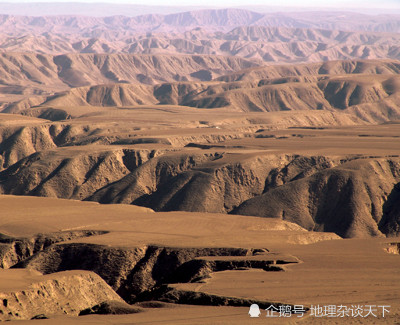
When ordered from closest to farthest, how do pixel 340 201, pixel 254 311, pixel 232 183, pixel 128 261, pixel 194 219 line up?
pixel 254 311, pixel 128 261, pixel 194 219, pixel 340 201, pixel 232 183

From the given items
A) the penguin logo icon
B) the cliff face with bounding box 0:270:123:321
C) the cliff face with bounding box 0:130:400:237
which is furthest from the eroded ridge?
the cliff face with bounding box 0:130:400:237

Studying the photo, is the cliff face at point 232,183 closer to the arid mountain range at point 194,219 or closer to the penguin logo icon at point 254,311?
the arid mountain range at point 194,219

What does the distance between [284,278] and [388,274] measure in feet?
22.0

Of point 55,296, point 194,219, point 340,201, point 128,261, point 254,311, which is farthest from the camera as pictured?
point 340,201

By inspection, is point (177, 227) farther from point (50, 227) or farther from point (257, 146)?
point (257, 146)

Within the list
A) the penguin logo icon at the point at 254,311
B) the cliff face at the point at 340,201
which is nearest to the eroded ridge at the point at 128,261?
the penguin logo icon at the point at 254,311

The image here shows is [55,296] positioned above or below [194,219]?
below

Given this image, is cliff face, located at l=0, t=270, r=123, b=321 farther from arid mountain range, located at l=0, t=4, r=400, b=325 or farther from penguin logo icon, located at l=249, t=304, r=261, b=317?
penguin logo icon, located at l=249, t=304, r=261, b=317

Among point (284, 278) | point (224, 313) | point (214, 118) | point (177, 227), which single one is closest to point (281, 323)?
point (224, 313)

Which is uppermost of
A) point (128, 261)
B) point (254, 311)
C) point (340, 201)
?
point (340, 201)

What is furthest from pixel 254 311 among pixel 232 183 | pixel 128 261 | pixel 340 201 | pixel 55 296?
pixel 232 183

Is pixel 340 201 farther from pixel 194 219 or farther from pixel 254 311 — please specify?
pixel 254 311

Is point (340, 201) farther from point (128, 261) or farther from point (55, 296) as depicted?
point (55, 296)

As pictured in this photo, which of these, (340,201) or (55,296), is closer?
(55,296)
